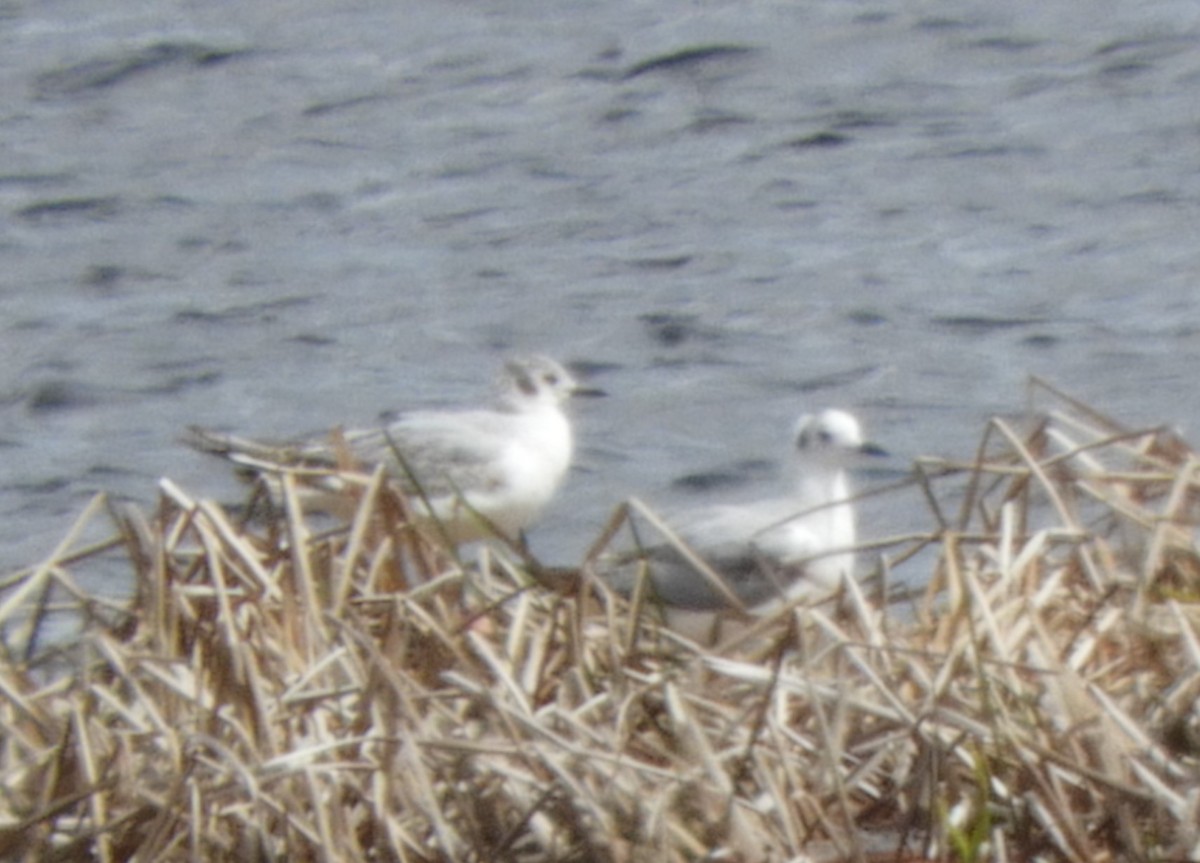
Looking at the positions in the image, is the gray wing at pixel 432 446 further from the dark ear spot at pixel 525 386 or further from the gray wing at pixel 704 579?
the gray wing at pixel 704 579

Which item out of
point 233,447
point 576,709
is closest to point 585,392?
point 233,447

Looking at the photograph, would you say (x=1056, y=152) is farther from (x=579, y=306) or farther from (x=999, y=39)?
(x=579, y=306)

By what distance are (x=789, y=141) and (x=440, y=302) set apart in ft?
7.41

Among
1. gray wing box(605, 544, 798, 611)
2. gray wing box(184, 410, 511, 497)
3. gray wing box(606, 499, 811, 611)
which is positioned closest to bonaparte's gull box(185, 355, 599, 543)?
gray wing box(184, 410, 511, 497)

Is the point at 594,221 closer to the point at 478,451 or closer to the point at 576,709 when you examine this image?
the point at 478,451

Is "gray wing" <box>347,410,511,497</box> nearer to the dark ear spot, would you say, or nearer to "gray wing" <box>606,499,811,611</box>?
the dark ear spot

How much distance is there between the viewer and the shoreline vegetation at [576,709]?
4.55 m

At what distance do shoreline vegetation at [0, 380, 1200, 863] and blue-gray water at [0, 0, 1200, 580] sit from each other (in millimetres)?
3506

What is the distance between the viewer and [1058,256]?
38.9 ft

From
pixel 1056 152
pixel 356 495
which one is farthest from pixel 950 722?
pixel 1056 152

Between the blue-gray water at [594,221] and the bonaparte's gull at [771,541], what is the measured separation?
2.98 feet

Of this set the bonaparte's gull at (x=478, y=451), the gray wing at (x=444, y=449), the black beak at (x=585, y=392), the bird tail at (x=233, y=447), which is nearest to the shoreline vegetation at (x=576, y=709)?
the bird tail at (x=233, y=447)

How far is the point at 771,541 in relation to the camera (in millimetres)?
6918

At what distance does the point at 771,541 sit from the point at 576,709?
216cm
